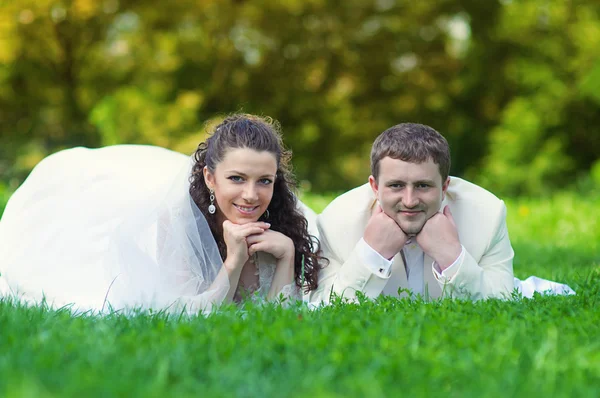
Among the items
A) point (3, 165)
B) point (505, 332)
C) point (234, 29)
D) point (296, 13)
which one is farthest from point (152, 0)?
point (505, 332)

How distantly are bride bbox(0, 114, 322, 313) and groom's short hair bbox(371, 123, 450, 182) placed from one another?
0.74 m

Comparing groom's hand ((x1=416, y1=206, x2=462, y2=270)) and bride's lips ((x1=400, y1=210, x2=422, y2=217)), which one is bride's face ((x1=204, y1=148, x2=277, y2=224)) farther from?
groom's hand ((x1=416, y1=206, x2=462, y2=270))

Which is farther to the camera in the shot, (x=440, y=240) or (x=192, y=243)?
(x=192, y=243)

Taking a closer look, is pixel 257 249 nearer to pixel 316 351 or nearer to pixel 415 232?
pixel 415 232

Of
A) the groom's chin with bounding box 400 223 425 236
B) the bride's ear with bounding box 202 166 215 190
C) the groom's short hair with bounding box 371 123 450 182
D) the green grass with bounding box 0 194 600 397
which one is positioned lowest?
the green grass with bounding box 0 194 600 397

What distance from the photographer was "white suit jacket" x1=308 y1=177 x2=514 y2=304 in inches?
201

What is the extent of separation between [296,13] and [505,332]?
1858 cm

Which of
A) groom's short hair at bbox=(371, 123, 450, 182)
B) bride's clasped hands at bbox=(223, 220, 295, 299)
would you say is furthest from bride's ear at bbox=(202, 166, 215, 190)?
groom's short hair at bbox=(371, 123, 450, 182)

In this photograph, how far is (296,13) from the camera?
21.3 metres

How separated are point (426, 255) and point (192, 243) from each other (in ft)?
5.49

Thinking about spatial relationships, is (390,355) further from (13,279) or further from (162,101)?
(162,101)

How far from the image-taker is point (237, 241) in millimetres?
5230

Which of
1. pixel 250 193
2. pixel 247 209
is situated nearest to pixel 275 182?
pixel 247 209

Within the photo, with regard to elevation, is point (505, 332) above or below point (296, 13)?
below
